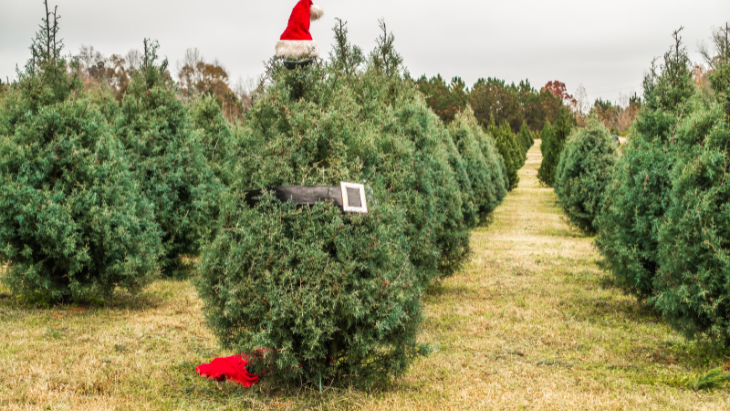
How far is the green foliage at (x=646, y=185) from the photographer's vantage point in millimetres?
7418

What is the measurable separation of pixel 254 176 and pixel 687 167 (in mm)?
4314

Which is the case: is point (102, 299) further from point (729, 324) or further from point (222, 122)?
point (729, 324)

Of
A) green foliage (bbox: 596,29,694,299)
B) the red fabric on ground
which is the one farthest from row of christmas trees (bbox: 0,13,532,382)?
green foliage (bbox: 596,29,694,299)

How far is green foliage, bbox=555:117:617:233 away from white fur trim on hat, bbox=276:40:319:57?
12.1 m

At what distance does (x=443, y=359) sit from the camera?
5.98 meters

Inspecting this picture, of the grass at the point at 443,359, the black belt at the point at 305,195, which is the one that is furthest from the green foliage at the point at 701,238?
the black belt at the point at 305,195

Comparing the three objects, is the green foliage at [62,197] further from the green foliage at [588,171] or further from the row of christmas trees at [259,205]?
the green foliage at [588,171]

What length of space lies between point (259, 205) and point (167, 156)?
5731mm

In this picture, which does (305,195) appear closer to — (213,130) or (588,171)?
(213,130)

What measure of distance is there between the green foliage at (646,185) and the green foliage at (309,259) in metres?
A: 3.92

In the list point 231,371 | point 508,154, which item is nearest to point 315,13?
point 231,371

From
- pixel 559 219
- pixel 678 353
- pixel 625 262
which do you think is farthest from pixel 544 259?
pixel 559 219

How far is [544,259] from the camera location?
511 inches

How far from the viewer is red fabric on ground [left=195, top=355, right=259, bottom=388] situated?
4844 mm
